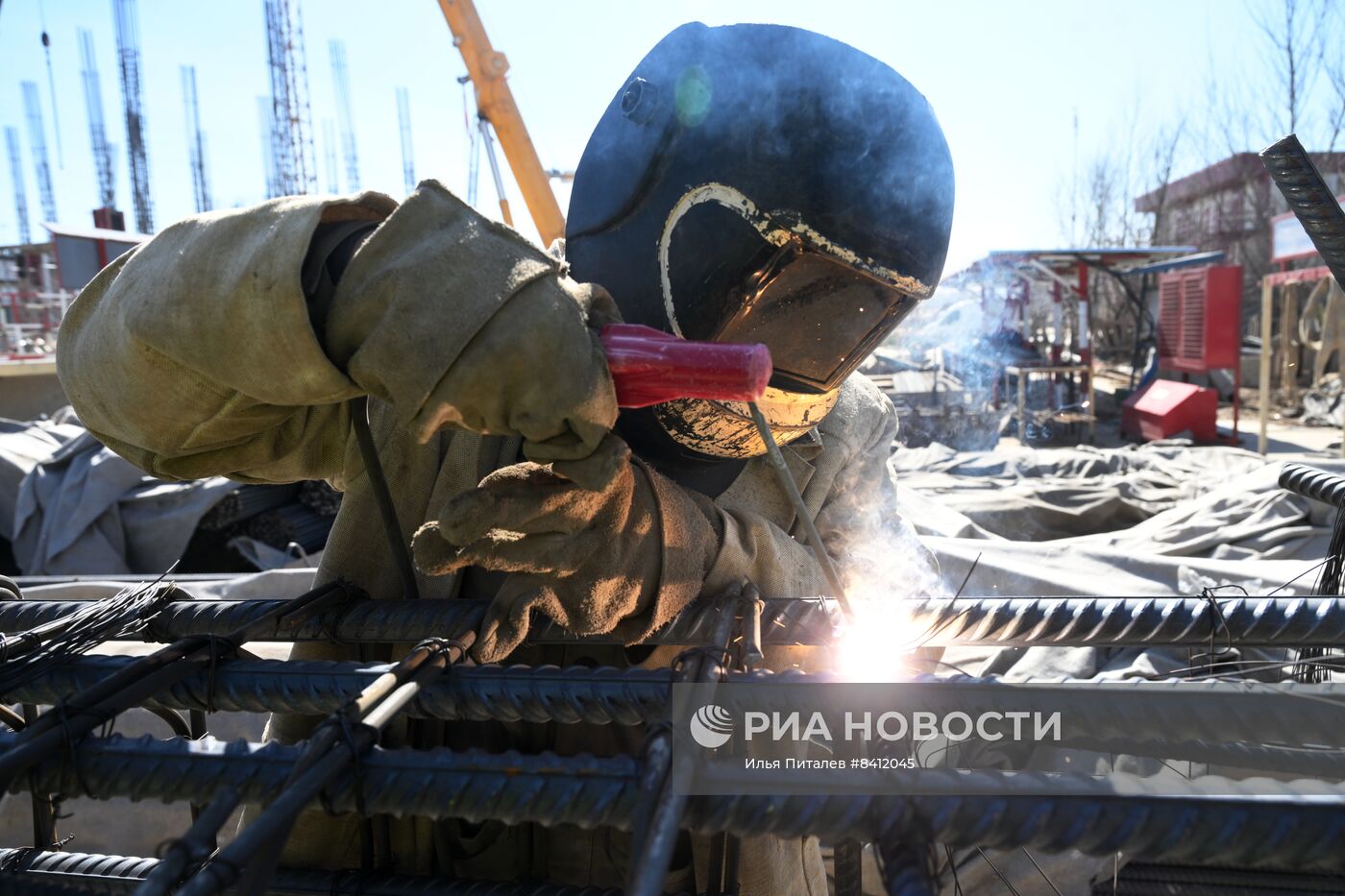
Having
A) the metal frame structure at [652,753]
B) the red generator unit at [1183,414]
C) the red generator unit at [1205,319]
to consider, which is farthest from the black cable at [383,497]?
the red generator unit at [1205,319]

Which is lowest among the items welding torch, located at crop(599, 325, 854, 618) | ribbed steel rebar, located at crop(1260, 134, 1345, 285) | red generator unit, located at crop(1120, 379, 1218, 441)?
red generator unit, located at crop(1120, 379, 1218, 441)

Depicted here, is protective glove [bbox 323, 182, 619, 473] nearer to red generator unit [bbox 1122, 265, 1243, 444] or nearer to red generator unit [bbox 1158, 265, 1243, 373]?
red generator unit [bbox 1122, 265, 1243, 444]

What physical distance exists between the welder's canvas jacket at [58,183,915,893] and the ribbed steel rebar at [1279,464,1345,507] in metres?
0.89

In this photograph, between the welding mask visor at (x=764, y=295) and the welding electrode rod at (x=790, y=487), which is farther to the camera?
the welding mask visor at (x=764, y=295)

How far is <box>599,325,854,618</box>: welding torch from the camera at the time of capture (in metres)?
0.95

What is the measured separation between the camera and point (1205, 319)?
A: 11.4 meters

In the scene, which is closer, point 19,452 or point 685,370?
point 685,370

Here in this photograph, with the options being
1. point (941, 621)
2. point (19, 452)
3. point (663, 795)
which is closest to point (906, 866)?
point (663, 795)

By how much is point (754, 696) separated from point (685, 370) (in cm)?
37

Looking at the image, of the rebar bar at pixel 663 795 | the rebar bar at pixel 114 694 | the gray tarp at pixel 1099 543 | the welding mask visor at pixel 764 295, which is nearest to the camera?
the rebar bar at pixel 663 795

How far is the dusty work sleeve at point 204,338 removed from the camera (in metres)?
1.06

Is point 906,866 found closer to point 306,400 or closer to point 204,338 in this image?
point 306,400

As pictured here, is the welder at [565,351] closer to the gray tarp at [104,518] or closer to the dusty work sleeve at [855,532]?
the dusty work sleeve at [855,532]

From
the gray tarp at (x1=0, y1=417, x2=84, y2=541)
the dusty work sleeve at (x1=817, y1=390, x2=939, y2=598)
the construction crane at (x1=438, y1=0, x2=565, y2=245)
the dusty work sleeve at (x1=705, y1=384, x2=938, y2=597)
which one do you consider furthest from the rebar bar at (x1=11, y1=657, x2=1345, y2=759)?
the construction crane at (x1=438, y1=0, x2=565, y2=245)
